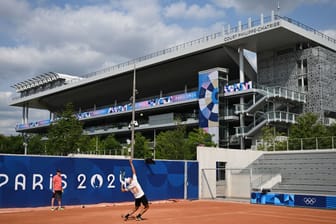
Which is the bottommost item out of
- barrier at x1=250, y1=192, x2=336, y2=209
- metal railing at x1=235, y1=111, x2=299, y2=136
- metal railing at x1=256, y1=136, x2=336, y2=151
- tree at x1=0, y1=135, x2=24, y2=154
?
barrier at x1=250, y1=192, x2=336, y2=209

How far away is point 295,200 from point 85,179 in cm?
1222

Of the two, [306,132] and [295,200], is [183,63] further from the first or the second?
[295,200]

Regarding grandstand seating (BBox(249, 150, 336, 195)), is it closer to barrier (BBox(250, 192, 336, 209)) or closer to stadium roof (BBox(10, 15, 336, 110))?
barrier (BBox(250, 192, 336, 209))

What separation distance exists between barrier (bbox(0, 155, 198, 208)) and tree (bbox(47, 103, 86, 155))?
24.8 metres

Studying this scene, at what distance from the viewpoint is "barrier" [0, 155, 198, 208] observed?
21.5 m

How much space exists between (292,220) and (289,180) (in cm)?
1757

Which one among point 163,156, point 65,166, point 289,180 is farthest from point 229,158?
point 163,156

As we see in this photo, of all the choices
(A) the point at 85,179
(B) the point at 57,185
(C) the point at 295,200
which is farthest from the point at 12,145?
(C) the point at 295,200

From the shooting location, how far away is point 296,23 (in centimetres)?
5481

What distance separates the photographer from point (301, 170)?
35562 millimetres

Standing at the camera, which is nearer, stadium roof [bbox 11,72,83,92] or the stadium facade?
the stadium facade

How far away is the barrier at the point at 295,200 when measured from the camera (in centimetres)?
2416

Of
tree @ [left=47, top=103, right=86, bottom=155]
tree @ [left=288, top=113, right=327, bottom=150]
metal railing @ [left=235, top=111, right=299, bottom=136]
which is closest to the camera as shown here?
tree @ [left=288, top=113, right=327, bottom=150]

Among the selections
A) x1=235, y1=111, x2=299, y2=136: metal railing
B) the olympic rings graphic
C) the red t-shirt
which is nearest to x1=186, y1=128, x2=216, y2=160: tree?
x1=235, y1=111, x2=299, y2=136: metal railing
